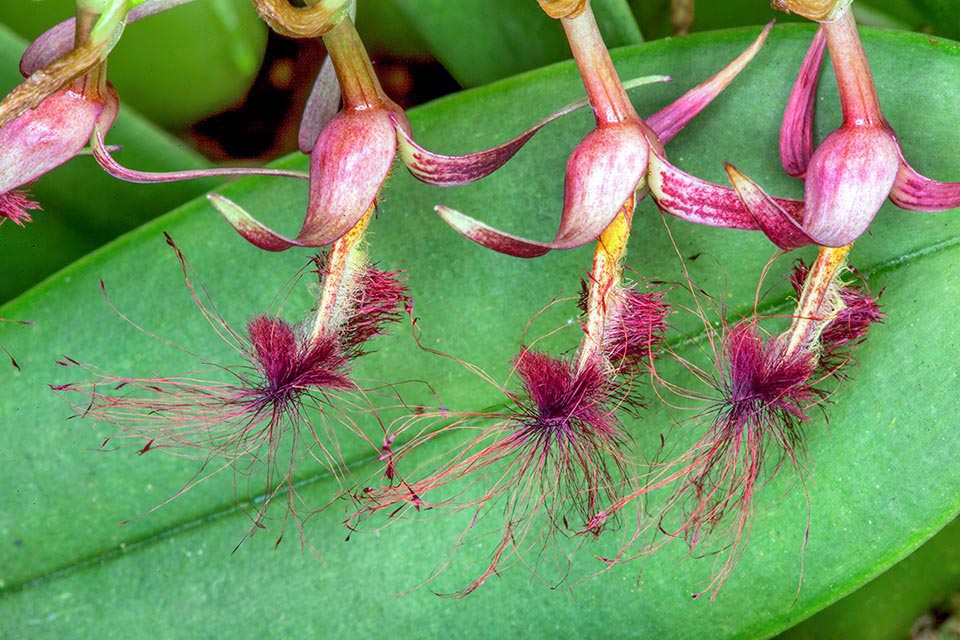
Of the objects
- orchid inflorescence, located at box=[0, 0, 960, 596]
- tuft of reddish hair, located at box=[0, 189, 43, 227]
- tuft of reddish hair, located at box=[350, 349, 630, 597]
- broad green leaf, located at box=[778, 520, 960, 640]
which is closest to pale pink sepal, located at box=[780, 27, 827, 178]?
orchid inflorescence, located at box=[0, 0, 960, 596]

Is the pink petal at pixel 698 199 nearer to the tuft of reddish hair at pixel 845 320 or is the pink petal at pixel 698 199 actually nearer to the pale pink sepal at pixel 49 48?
the tuft of reddish hair at pixel 845 320

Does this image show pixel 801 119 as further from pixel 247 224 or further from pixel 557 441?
pixel 247 224

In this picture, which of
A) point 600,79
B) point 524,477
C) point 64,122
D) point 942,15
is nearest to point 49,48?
point 64,122

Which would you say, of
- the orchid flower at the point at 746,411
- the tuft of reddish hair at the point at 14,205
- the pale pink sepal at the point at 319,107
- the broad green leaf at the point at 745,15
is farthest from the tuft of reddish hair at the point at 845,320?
the tuft of reddish hair at the point at 14,205

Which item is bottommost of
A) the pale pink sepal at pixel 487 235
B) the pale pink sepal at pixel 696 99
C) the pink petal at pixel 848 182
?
the pink petal at pixel 848 182

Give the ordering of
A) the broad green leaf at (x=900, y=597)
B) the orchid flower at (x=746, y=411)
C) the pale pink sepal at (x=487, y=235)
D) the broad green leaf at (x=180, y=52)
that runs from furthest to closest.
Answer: the broad green leaf at (x=900, y=597)
the broad green leaf at (x=180, y=52)
the orchid flower at (x=746, y=411)
the pale pink sepal at (x=487, y=235)

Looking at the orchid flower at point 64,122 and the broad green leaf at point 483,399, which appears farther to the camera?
the broad green leaf at point 483,399

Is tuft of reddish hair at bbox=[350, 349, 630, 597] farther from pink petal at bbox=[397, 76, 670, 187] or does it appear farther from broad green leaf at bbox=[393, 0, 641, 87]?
broad green leaf at bbox=[393, 0, 641, 87]
